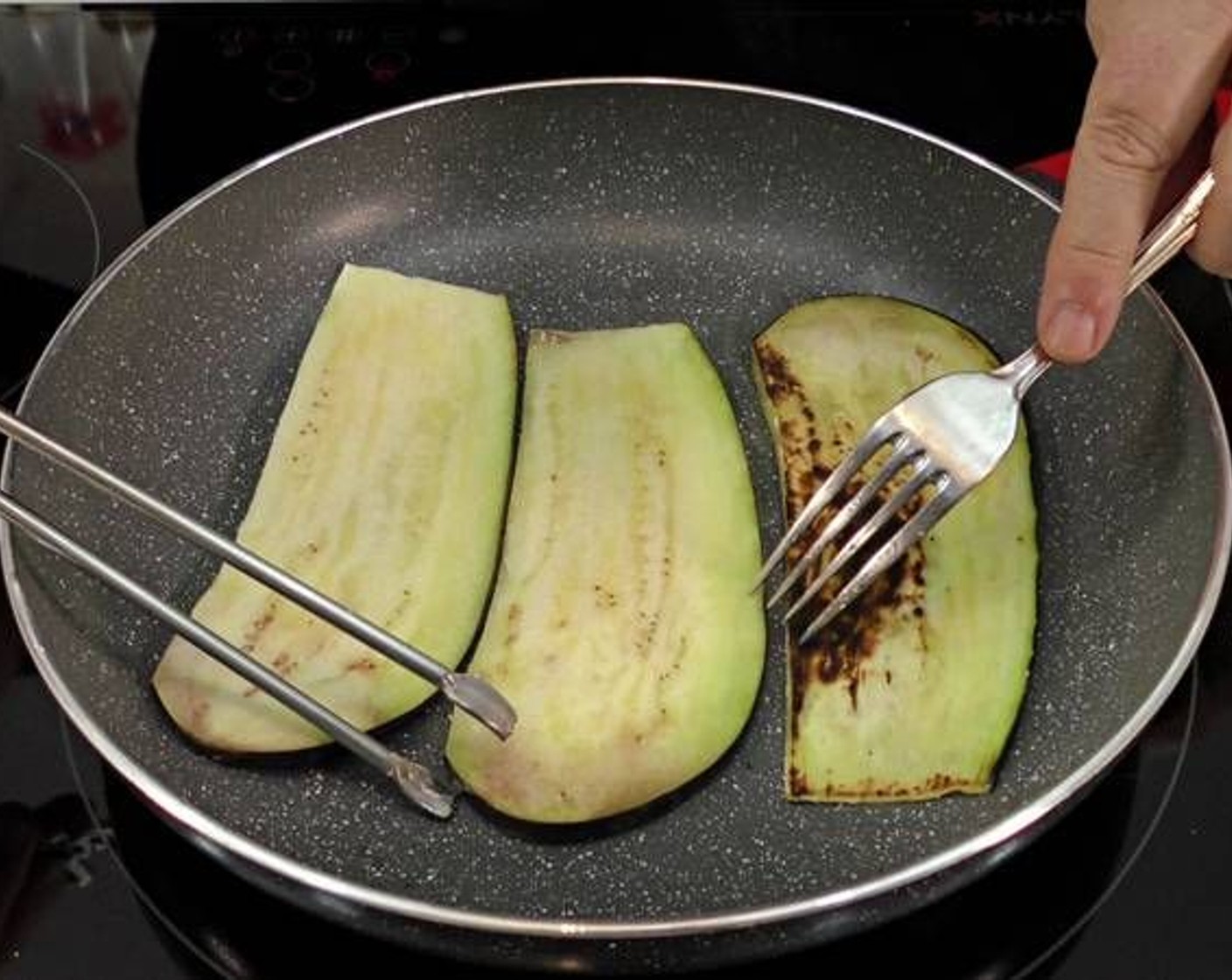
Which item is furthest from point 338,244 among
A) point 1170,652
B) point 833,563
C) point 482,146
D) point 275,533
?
point 1170,652

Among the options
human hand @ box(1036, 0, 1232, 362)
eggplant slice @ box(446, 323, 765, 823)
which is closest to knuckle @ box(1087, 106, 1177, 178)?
human hand @ box(1036, 0, 1232, 362)

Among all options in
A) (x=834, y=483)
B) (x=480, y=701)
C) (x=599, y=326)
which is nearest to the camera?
(x=480, y=701)

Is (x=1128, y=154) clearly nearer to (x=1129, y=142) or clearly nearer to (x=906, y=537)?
(x=1129, y=142)

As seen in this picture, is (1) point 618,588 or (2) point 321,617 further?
(1) point 618,588

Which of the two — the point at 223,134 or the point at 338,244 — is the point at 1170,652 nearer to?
the point at 338,244

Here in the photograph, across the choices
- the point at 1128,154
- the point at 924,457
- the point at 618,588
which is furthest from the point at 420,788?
the point at 1128,154

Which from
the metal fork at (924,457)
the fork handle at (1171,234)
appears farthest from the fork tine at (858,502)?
the fork handle at (1171,234)
